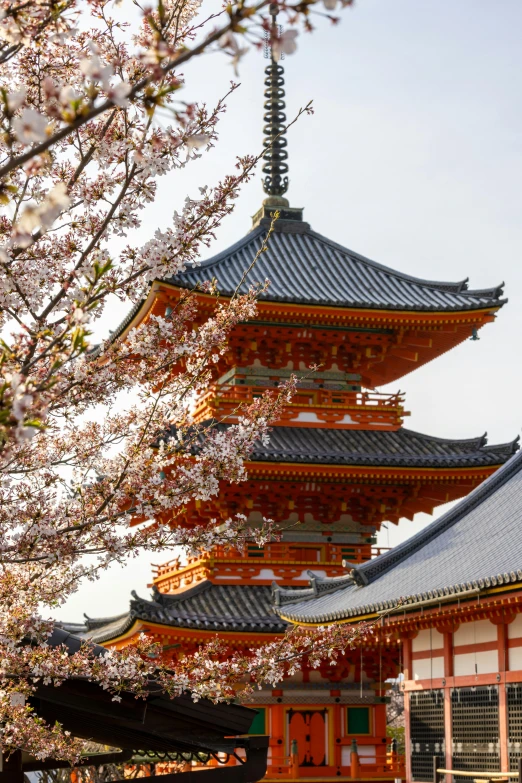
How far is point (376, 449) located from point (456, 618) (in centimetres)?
712

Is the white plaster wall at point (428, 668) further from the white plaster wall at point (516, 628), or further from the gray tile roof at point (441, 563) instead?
the white plaster wall at point (516, 628)

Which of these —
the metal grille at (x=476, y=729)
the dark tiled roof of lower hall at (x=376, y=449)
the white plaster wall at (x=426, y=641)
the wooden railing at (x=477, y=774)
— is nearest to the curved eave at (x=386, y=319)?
the dark tiled roof of lower hall at (x=376, y=449)

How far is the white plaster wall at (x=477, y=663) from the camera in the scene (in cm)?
1403

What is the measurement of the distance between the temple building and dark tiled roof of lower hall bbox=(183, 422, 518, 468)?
2636mm

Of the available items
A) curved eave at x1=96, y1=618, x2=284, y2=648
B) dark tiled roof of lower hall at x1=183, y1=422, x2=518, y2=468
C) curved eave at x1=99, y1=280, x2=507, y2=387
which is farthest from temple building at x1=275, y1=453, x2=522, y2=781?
curved eave at x1=99, y1=280, x2=507, y2=387

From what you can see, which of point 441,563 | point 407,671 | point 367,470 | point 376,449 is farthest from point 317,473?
point 407,671

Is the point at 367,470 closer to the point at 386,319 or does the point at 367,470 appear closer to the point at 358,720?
the point at 386,319

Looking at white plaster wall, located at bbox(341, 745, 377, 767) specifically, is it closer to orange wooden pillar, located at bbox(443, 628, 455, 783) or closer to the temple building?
the temple building

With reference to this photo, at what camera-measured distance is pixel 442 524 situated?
18.4 metres

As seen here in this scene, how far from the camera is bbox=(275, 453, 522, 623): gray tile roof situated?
1452cm

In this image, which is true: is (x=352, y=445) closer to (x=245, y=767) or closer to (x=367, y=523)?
(x=367, y=523)

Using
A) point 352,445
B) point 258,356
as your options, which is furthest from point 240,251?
point 352,445

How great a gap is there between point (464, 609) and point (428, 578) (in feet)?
6.73

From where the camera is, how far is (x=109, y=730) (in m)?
7.34
